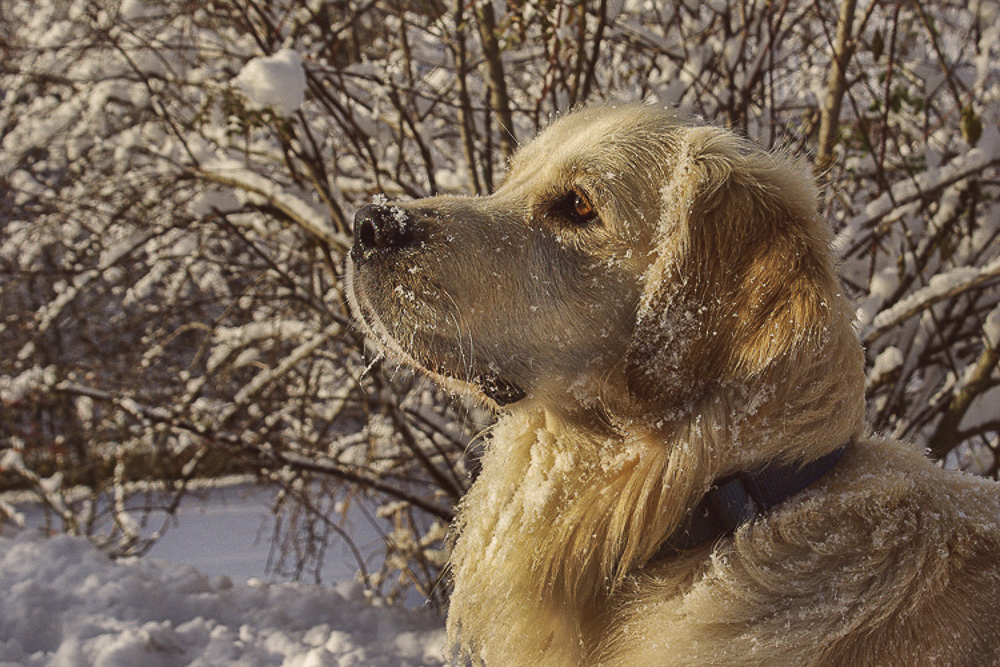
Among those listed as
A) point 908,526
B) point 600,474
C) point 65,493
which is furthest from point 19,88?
point 908,526

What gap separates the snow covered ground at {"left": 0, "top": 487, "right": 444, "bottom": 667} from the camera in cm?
308

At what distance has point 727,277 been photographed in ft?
5.55

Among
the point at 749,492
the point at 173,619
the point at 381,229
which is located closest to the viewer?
the point at 749,492

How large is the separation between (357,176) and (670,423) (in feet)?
11.4

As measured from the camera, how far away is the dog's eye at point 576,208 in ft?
6.22

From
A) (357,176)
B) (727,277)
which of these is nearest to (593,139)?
(727,277)

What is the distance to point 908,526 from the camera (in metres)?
1.52

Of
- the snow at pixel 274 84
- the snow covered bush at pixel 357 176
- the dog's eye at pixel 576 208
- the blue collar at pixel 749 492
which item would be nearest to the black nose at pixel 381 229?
the dog's eye at pixel 576 208

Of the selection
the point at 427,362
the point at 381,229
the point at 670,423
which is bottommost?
the point at 670,423

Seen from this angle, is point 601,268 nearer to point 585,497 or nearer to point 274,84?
point 585,497

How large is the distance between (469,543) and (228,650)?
174 cm

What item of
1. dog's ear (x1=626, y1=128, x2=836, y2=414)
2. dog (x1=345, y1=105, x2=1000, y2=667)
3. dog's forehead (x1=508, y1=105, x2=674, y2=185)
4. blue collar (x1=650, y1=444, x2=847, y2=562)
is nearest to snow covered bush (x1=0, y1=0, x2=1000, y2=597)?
dog's forehead (x1=508, y1=105, x2=674, y2=185)

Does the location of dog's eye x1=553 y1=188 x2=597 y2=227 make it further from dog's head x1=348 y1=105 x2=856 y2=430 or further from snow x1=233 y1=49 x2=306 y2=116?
snow x1=233 y1=49 x2=306 y2=116

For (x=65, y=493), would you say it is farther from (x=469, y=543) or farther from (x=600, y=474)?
(x=600, y=474)
